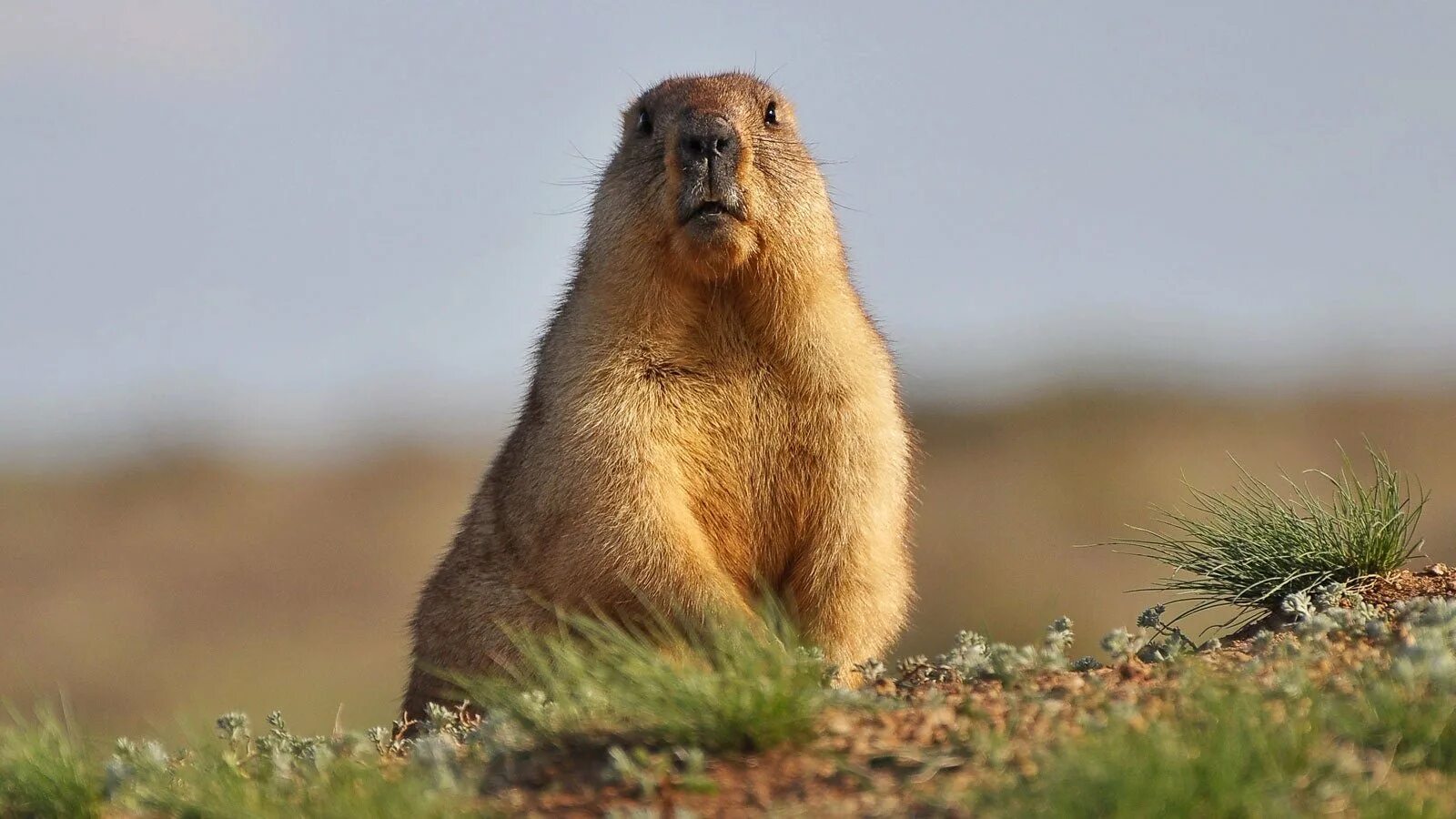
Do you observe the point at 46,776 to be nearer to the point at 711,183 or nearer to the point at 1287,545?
the point at 711,183

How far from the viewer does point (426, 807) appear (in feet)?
14.4

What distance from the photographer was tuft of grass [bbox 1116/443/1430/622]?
7.67 m

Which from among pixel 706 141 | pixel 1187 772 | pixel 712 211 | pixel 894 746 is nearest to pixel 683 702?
pixel 894 746

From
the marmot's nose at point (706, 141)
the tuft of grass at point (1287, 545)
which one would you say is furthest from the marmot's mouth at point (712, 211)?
the tuft of grass at point (1287, 545)

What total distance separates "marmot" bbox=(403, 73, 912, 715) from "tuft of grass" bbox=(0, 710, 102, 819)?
7.84 ft

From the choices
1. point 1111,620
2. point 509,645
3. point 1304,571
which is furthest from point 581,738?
point 1111,620

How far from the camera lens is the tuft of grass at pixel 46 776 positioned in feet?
18.2

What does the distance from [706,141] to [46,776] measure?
4.09m

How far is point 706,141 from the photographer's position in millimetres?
7465

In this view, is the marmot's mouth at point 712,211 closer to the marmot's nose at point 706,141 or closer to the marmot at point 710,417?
the marmot at point 710,417

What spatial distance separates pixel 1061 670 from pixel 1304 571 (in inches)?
91.4

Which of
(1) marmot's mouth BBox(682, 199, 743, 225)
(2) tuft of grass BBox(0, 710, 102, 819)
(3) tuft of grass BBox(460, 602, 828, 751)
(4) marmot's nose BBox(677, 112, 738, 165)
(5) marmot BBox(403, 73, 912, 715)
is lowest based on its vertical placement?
(2) tuft of grass BBox(0, 710, 102, 819)

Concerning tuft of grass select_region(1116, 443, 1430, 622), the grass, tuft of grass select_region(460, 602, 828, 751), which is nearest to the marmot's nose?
the grass

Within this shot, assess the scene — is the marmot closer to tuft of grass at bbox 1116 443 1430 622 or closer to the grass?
the grass
